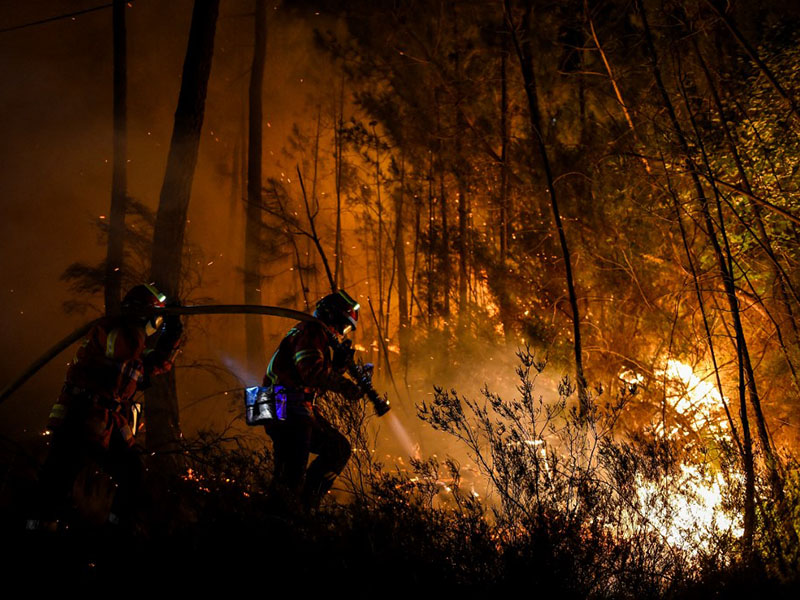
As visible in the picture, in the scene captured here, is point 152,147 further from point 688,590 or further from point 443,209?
point 688,590

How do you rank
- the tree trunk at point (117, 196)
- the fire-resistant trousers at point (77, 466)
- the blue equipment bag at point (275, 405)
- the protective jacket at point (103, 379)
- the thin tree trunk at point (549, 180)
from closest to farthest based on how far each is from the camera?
the fire-resistant trousers at point (77, 466) → the protective jacket at point (103, 379) → the blue equipment bag at point (275, 405) → the thin tree trunk at point (549, 180) → the tree trunk at point (117, 196)

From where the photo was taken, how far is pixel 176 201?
6.21 metres

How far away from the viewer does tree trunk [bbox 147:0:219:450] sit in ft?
19.9

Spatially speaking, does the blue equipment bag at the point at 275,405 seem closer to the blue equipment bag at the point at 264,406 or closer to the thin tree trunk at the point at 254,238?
the blue equipment bag at the point at 264,406

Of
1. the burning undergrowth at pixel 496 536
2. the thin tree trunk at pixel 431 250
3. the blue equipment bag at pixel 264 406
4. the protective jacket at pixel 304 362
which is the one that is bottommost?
the burning undergrowth at pixel 496 536

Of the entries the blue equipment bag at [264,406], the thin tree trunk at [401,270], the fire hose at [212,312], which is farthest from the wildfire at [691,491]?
the thin tree trunk at [401,270]

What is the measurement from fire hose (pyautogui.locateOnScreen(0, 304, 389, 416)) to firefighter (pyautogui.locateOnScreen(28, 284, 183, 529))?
0.22 metres

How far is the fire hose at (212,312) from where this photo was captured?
392 cm

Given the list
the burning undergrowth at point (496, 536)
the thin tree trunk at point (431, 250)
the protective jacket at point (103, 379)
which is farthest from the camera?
the thin tree trunk at point (431, 250)

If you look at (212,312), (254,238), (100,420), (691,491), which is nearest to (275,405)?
(212,312)

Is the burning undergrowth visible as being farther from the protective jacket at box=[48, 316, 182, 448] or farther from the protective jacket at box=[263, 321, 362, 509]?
the protective jacket at box=[48, 316, 182, 448]

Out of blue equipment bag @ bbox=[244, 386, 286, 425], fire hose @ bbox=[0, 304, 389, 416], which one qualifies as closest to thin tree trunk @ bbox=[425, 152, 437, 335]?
fire hose @ bbox=[0, 304, 389, 416]

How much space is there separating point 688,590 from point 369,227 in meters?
15.6

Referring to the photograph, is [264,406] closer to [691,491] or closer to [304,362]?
[304,362]
